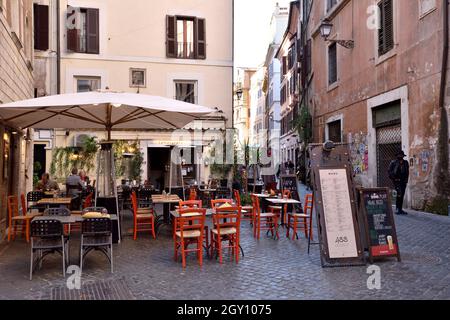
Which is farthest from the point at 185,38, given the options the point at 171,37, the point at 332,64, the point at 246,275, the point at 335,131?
the point at 246,275

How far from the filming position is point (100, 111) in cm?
979

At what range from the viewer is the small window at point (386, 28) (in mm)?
14578

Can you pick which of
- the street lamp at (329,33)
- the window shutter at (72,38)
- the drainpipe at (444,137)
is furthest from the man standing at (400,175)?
the window shutter at (72,38)

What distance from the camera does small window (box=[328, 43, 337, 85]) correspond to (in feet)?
65.6

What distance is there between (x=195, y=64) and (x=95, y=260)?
1651 cm

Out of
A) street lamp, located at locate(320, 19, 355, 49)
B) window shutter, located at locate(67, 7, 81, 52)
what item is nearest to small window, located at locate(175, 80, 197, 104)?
window shutter, located at locate(67, 7, 81, 52)

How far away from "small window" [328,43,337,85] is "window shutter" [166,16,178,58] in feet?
24.1

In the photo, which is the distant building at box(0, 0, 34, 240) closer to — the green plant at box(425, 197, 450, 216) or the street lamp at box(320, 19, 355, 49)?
the street lamp at box(320, 19, 355, 49)

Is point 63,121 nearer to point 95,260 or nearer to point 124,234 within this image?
point 124,234

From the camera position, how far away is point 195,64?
74.3ft

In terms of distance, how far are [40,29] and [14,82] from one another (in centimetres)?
761

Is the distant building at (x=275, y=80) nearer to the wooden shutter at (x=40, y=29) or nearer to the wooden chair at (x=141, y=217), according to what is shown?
the wooden shutter at (x=40, y=29)

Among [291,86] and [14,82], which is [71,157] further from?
[291,86]
